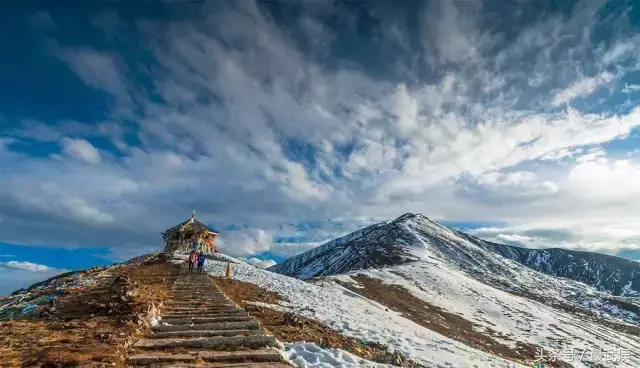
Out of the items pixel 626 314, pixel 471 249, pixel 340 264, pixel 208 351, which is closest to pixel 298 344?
pixel 208 351

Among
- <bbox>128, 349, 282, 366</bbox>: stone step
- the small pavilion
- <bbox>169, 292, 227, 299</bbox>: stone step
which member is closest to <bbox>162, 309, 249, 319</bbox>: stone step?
<bbox>128, 349, 282, 366</bbox>: stone step

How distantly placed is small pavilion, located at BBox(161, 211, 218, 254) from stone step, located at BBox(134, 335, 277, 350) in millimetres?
Result: 48350

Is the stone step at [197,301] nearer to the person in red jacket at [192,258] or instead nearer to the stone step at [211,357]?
the stone step at [211,357]

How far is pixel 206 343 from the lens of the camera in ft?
30.4

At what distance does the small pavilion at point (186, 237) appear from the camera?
55.8 metres

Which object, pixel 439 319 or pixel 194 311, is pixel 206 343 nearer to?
pixel 194 311

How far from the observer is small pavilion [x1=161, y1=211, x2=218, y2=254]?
5581 centimetres

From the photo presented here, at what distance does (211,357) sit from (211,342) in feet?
3.57

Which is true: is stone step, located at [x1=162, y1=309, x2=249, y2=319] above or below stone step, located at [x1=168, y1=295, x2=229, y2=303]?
below

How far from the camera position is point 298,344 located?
11180 mm

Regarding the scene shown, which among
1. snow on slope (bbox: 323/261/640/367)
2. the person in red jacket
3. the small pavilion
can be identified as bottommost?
snow on slope (bbox: 323/261/640/367)

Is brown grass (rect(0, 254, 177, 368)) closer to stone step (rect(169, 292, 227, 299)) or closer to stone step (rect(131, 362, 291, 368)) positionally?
stone step (rect(131, 362, 291, 368))

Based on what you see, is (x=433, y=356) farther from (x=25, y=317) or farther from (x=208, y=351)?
(x=25, y=317)

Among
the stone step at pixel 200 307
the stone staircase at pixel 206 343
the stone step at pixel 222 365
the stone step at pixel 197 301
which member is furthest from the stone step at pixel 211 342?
the stone step at pixel 197 301
